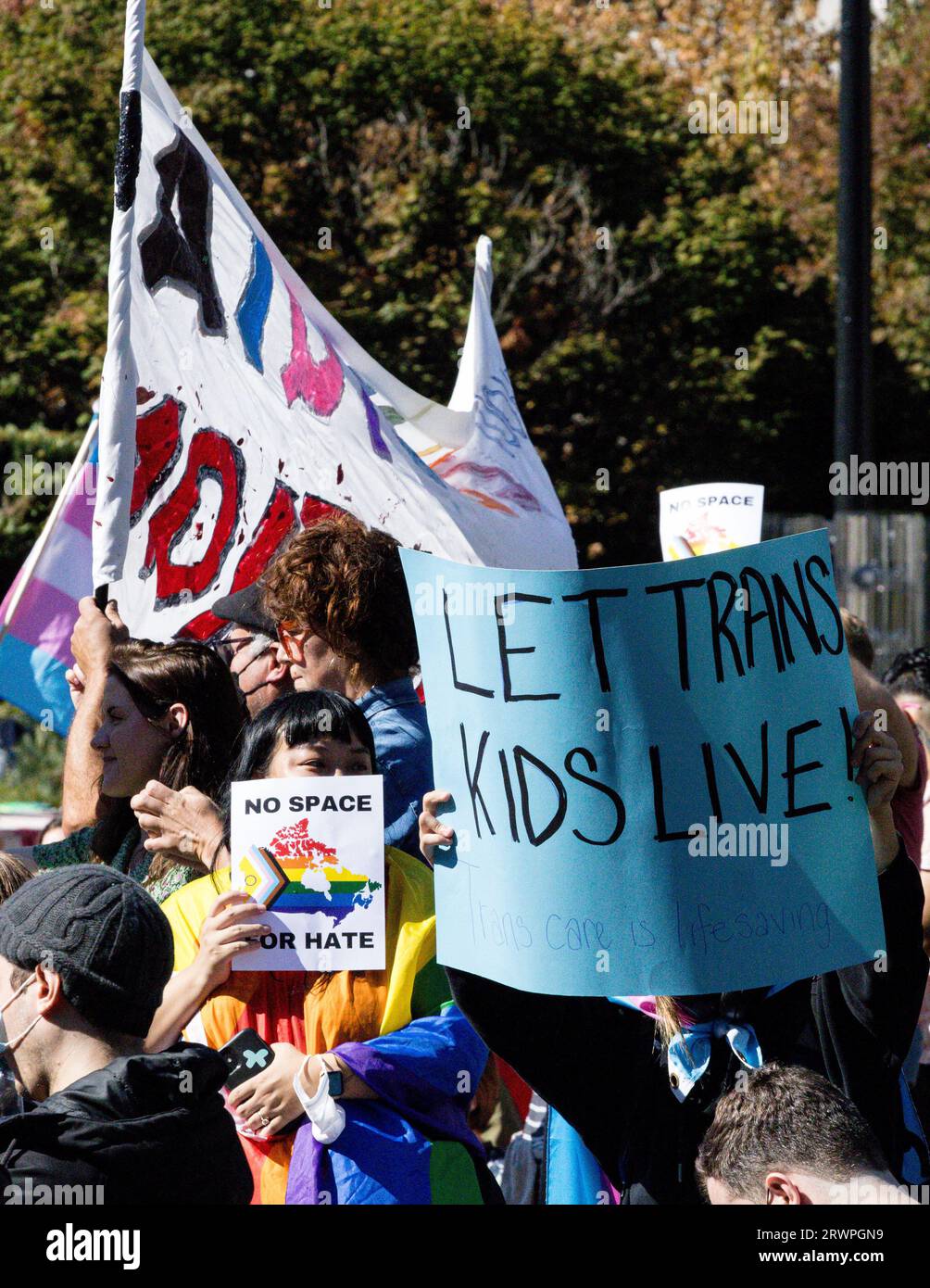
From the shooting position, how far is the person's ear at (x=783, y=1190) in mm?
2369

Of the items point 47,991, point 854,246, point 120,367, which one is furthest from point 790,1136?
point 854,246

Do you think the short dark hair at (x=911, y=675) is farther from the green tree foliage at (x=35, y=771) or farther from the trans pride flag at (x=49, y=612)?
the green tree foliage at (x=35, y=771)

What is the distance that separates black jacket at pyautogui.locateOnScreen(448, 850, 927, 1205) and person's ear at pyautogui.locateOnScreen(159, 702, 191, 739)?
108 cm

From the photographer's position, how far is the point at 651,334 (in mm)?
16828

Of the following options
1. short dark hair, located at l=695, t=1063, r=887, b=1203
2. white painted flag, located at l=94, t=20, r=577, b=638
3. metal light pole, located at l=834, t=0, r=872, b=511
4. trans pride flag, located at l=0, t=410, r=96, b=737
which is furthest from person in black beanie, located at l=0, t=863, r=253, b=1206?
metal light pole, located at l=834, t=0, r=872, b=511

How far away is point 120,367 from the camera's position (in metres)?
4.07

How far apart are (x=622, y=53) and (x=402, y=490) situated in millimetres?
15160

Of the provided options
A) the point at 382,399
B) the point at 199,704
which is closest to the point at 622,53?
the point at 382,399

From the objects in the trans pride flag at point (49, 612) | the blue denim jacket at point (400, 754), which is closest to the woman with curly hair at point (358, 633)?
the blue denim jacket at point (400, 754)

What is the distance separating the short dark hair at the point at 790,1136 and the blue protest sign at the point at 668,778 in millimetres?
156

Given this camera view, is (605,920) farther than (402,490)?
No
